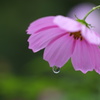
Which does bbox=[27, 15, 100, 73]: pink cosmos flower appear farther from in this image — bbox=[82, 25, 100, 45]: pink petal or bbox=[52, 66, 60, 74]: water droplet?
bbox=[82, 25, 100, 45]: pink petal

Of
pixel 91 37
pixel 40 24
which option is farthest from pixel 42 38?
pixel 91 37

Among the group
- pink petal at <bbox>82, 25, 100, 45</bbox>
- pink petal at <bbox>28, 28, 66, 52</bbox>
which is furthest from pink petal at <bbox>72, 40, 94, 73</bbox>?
pink petal at <bbox>82, 25, 100, 45</bbox>

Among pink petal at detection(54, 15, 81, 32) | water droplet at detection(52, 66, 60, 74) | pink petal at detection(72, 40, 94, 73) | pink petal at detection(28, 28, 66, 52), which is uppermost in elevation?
pink petal at detection(54, 15, 81, 32)

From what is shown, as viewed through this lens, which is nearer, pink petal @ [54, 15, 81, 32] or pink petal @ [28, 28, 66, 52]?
pink petal @ [54, 15, 81, 32]

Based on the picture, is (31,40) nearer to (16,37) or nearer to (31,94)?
(31,94)

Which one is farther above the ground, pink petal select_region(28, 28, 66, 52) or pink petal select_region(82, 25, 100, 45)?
pink petal select_region(82, 25, 100, 45)

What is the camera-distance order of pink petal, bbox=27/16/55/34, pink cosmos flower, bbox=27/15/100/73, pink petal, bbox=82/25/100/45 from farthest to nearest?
1. pink cosmos flower, bbox=27/15/100/73
2. pink petal, bbox=27/16/55/34
3. pink petal, bbox=82/25/100/45

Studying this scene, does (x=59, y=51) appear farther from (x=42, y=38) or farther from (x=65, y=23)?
(x=65, y=23)

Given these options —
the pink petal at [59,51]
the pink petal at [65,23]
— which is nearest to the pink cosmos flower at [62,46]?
the pink petal at [59,51]
